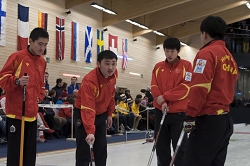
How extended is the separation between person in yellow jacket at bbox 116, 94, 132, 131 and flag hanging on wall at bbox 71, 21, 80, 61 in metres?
2.86

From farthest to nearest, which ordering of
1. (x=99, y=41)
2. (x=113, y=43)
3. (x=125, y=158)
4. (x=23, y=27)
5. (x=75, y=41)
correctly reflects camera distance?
(x=113, y=43), (x=99, y=41), (x=75, y=41), (x=23, y=27), (x=125, y=158)

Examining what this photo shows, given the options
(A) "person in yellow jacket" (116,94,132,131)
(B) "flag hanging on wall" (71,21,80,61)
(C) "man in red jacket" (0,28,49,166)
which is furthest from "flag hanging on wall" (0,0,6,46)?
(C) "man in red jacket" (0,28,49,166)

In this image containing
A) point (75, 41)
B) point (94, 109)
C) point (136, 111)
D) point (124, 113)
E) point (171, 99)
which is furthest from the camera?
point (75, 41)

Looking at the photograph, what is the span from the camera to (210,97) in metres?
3.30

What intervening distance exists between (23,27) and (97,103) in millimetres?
9512

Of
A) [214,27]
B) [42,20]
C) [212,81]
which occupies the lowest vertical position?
[212,81]

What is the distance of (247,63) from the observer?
26.8 m

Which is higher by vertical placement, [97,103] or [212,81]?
[212,81]

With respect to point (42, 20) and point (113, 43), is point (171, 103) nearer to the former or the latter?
point (42, 20)

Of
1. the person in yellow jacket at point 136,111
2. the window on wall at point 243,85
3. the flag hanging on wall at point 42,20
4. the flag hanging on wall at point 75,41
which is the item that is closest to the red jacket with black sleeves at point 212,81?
the flag hanging on wall at point 42,20

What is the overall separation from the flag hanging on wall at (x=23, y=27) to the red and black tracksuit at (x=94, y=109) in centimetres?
909

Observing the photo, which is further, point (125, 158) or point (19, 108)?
point (125, 158)

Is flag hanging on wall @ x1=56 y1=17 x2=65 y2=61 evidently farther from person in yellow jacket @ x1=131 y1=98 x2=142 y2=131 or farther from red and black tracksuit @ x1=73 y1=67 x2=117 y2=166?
red and black tracksuit @ x1=73 y1=67 x2=117 y2=166

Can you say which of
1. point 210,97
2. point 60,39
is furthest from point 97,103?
point 60,39
